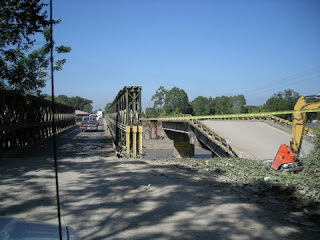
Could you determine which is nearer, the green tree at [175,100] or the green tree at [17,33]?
the green tree at [17,33]

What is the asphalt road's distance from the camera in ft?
14.0

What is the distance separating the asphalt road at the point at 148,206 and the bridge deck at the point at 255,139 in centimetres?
824

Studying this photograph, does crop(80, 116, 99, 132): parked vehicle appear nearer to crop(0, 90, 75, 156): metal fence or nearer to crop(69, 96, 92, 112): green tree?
crop(0, 90, 75, 156): metal fence

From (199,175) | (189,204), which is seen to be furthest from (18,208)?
(199,175)

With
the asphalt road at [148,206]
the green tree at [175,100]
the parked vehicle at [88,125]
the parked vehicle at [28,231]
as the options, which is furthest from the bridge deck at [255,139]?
the green tree at [175,100]

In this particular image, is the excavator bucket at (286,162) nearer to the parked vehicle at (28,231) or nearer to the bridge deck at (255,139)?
the bridge deck at (255,139)

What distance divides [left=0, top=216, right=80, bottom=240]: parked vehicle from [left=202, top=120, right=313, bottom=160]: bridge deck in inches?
539

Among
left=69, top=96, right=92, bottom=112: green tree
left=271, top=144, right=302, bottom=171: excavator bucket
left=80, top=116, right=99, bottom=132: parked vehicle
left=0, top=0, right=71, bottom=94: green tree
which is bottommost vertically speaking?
left=271, top=144, right=302, bottom=171: excavator bucket

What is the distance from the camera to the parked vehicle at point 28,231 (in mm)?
1960

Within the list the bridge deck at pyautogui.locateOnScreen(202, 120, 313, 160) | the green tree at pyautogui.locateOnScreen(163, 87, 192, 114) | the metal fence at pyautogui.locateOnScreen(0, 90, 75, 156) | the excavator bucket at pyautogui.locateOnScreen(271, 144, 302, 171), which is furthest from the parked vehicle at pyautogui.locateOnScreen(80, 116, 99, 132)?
the green tree at pyautogui.locateOnScreen(163, 87, 192, 114)

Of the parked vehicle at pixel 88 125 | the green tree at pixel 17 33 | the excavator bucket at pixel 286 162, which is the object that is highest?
the green tree at pixel 17 33

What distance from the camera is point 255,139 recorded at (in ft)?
61.7

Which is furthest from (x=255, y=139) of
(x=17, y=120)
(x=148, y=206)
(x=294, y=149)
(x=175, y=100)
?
(x=175, y=100)

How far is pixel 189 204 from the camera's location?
216 inches
